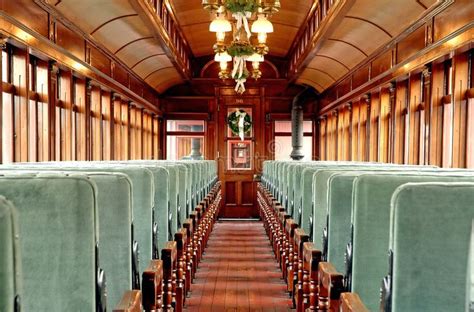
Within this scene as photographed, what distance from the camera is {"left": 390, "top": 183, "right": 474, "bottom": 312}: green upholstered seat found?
5.16 feet

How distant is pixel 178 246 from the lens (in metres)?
3.96

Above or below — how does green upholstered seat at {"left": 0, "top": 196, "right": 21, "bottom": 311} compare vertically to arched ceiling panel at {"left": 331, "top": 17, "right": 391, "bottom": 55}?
below

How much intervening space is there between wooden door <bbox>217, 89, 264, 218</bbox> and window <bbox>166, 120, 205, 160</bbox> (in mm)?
571

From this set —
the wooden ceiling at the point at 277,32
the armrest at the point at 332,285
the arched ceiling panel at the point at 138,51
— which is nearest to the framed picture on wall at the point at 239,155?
the wooden ceiling at the point at 277,32

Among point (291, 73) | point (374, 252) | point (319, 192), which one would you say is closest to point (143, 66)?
point (291, 73)

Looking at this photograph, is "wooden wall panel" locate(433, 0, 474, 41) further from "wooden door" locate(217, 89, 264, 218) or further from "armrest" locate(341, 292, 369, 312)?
→ "wooden door" locate(217, 89, 264, 218)

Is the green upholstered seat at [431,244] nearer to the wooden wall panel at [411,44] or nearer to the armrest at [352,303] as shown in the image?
the armrest at [352,303]

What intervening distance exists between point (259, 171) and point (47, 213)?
13343 millimetres

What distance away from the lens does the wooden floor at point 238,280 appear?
5.29 m

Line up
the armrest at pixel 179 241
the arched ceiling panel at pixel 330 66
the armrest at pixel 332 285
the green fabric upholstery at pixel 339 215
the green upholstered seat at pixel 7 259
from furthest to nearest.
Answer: the arched ceiling panel at pixel 330 66 → the armrest at pixel 179 241 → the green fabric upholstery at pixel 339 215 → the armrest at pixel 332 285 → the green upholstered seat at pixel 7 259

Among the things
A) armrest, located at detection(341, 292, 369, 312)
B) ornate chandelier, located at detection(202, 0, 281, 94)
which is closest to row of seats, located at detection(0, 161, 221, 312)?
armrest, located at detection(341, 292, 369, 312)

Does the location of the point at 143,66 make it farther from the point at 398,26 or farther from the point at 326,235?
the point at 326,235

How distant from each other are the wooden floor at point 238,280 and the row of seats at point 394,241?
6.13 feet

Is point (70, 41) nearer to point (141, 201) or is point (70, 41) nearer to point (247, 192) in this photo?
point (141, 201)
